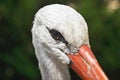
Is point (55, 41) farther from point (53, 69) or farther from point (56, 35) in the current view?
point (53, 69)

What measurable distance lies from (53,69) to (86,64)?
0.25 meters

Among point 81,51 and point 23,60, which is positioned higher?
point 81,51

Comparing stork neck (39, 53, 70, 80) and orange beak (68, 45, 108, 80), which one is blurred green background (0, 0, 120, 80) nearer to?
stork neck (39, 53, 70, 80)

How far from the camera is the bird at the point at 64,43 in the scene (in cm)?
314

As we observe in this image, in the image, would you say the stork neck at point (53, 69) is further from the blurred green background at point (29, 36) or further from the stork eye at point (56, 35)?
the blurred green background at point (29, 36)

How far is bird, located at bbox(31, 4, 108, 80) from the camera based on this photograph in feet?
10.3

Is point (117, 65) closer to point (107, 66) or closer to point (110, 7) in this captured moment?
point (107, 66)

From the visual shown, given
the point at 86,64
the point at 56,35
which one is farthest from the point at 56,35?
the point at 86,64

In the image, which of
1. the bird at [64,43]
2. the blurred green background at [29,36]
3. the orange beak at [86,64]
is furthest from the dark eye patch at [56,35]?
the blurred green background at [29,36]

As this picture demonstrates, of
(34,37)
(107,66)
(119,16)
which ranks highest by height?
(34,37)

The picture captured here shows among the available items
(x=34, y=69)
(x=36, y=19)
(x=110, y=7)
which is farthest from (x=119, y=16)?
(x=36, y=19)

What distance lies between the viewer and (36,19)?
3336 millimetres

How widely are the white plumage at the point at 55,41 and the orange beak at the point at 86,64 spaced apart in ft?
0.11

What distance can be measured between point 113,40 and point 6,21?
1061 millimetres
